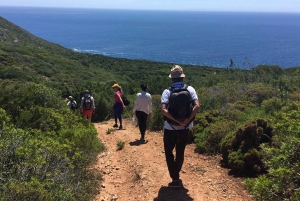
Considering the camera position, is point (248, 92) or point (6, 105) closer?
point (6, 105)

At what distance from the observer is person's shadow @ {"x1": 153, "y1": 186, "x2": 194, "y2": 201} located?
14.4ft

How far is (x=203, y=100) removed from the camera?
10.2m

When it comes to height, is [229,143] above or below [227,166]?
above

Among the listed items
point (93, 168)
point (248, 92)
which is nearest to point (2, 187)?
point (93, 168)

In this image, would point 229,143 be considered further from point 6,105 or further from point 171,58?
point 171,58

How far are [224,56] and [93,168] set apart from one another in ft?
261

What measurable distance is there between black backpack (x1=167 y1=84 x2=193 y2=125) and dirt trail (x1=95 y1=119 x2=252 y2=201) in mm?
1220

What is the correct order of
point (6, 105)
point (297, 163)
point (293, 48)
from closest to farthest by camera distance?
point (297, 163), point (6, 105), point (293, 48)

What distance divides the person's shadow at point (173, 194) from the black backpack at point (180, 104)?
1154 millimetres

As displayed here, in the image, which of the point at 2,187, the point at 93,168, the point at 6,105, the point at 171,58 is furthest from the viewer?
the point at 171,58

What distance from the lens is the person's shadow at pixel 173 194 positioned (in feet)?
14.4

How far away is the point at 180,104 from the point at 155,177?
1585 mm

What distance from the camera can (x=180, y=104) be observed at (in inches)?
164

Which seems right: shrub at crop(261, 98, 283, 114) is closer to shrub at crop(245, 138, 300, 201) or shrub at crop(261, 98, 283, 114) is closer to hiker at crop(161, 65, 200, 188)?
hiker at crop(161, 65, 200, 188)
